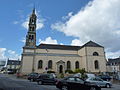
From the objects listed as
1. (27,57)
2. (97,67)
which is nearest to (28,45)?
(27,57)

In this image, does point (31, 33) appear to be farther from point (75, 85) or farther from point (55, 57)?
point (75, 85)

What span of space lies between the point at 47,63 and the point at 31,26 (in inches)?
608

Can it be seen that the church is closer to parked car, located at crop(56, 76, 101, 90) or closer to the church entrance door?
the church entrance door

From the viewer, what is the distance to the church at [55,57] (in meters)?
50.5

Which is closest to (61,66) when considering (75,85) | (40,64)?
(40,64)

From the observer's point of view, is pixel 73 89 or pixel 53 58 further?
pixel 53 58

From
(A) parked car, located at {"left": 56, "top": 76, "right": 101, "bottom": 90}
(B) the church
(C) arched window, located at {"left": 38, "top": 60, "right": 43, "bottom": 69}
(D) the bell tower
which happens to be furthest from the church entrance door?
(A) parked car, located at {"left": 56, "top": 76, "right": 101, "bottom": 90}

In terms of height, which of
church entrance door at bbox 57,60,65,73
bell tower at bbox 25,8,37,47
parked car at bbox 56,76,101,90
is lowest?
parked car at bbox 56,76,101,90

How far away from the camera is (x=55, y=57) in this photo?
53594 mm

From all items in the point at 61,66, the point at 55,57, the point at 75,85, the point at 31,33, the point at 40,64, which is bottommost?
the point at 75,85

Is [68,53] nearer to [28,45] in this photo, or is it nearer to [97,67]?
[97,67]

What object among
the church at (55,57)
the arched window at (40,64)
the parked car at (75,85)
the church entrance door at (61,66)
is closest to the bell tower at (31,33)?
the church at (55,57)

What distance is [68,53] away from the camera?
57.9m

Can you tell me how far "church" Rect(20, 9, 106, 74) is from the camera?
50.5 meters
